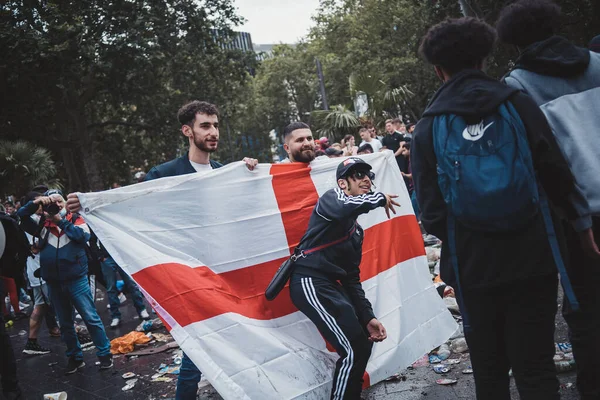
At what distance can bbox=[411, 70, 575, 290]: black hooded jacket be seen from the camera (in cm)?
216

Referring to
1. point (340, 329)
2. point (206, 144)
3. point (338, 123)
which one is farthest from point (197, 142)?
point (338, 123)

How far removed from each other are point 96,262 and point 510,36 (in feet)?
16.4

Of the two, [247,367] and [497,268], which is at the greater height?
[497,268]

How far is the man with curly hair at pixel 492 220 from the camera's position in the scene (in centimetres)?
215

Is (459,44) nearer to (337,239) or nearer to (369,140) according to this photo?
(337,239)

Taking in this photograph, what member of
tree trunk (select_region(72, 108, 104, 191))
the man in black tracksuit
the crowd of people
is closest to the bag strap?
the man in black tracksuit

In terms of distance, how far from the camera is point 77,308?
5867mm

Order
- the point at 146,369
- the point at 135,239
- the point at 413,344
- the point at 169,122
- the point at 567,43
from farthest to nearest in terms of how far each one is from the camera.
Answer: the point at 169,122
the point at 146,369
the point at 413,344
the point at 135,239
the point at 567,43

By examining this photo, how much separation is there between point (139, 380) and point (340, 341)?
2.87m

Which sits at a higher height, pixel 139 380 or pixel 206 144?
pixel 206 144

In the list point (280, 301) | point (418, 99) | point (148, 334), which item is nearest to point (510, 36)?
point (280, 301)

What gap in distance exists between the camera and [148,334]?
23.2ft

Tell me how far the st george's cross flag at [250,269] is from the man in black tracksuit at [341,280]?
0.39 m

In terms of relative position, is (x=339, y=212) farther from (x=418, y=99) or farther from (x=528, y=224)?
(x=418, y=99)
